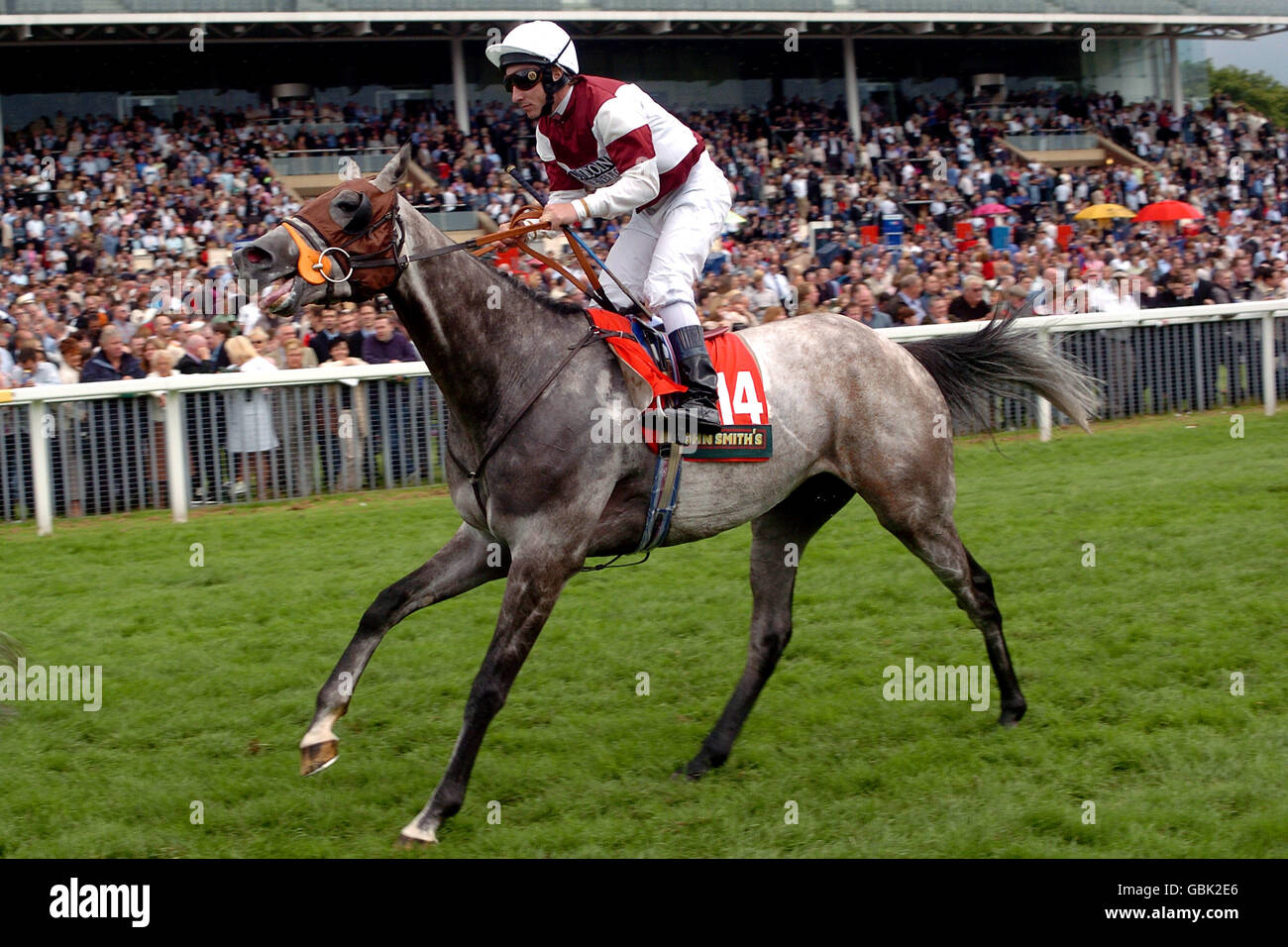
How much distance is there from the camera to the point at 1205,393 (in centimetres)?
1162

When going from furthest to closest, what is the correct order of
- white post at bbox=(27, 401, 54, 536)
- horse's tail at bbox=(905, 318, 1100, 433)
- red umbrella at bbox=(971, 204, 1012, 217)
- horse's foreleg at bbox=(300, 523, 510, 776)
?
red umbrella at bbox=(971, 204, 1012, 217), white post at bbox=(27, 401, 54, 536), horse's tail at bbox=(905, 318, 1100, 433), horse's foreleg at bbox=(300, 523, 510, 776)

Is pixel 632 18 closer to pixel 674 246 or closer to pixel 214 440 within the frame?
pixel 214 440

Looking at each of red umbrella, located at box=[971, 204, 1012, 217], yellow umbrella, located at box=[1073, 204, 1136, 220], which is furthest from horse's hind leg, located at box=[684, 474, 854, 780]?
red umbrella, located at box=[971, 204, 1012, 217]

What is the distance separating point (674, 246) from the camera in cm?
443

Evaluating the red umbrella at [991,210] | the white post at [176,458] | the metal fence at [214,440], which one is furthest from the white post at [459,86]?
the white post at [176,458]

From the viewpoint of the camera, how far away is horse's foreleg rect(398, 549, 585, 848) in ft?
12.9

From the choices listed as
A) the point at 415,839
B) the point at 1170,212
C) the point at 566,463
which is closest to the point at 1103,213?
the point at 1170,212

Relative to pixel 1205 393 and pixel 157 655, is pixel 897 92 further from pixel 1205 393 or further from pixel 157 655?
pixel 157 655

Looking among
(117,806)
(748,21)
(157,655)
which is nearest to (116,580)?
(157,655)

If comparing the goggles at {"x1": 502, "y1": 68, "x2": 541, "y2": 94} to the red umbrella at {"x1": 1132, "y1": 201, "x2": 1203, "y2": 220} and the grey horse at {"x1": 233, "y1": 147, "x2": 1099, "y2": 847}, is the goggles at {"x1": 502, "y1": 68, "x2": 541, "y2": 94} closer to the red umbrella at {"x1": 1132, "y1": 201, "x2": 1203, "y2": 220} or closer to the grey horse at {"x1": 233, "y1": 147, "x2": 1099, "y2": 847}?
the grey horse at {"x1": 233, "y1": 147, "x2": 1099, "y2": 847}

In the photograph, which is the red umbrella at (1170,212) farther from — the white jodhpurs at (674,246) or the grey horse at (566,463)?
the white jodhpurs at (674,246)

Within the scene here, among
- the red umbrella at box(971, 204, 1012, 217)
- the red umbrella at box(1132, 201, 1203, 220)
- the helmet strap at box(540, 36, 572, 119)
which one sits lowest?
the helmet strap at box(540, 36, 572, 119)

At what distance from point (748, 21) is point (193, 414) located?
2207 cm

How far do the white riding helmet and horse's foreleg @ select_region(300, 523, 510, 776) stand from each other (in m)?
1.47
